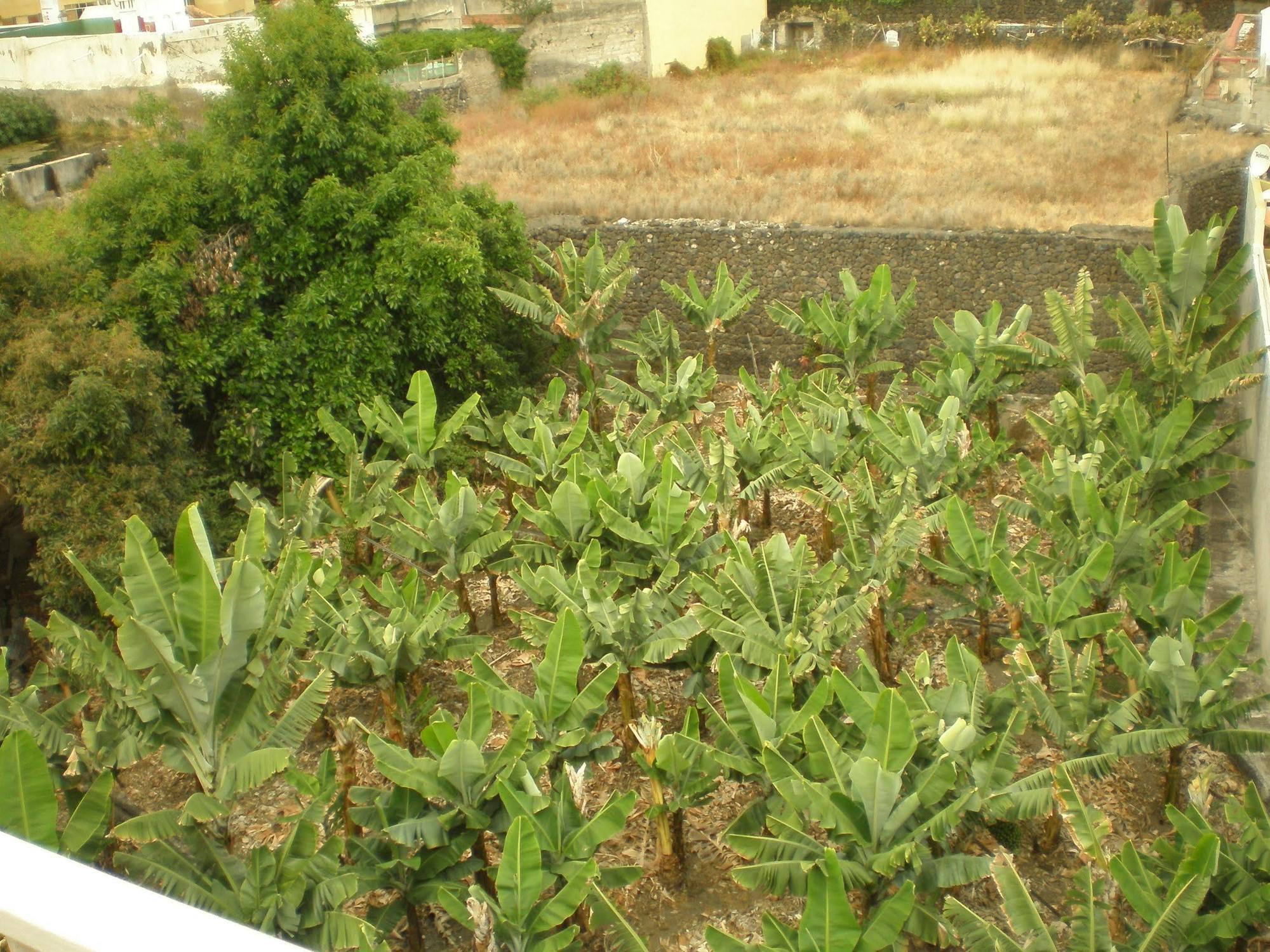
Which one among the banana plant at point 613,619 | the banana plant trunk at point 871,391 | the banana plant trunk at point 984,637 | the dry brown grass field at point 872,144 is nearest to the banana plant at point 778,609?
the banana plant at point 613,619

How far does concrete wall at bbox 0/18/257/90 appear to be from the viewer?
2833cm

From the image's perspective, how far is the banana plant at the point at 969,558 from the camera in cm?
835


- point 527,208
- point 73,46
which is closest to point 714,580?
point 527,208

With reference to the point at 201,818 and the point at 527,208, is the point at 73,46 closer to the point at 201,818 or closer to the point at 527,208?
the point at 527,208

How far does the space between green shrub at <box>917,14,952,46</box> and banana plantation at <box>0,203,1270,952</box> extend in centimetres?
2000

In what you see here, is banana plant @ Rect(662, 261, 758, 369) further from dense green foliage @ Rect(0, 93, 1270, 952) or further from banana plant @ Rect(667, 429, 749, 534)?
banana plant @ Rect(667, 429, 749, 534)

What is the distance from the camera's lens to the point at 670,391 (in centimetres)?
1282

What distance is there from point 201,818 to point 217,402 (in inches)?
329

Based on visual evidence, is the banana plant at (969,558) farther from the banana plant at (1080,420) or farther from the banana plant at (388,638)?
the banana plant at (388,638)

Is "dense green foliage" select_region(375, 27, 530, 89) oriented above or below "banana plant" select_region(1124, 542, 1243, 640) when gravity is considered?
above

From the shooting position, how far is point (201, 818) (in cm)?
559

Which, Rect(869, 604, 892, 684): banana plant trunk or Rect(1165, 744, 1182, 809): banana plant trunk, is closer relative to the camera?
Rect(1165, 744, 1182, 809): banana plant trunk

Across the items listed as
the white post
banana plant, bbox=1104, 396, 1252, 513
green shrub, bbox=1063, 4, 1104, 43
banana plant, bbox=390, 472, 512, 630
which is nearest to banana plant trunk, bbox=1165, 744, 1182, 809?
banana plant, bbox=1104, 396, 1252, 513

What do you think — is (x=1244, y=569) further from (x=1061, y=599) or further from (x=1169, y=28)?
(x=1169, y=28)
